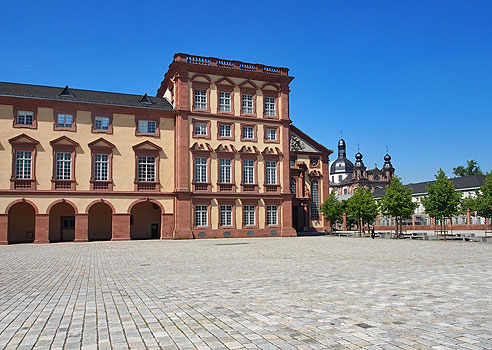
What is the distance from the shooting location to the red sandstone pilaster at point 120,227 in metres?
38.6

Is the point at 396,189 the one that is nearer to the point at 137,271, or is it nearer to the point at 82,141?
the point at 82,141

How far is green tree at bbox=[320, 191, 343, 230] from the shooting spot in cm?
4919

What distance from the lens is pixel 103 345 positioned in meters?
5.92

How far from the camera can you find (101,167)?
127 feet

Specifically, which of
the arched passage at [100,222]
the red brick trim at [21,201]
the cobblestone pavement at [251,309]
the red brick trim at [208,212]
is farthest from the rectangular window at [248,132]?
the cobblestone pavement at [251,309]

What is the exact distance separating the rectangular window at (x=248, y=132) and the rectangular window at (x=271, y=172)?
116 inches

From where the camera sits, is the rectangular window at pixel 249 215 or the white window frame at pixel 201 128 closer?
the white window frame at pixel 201 128

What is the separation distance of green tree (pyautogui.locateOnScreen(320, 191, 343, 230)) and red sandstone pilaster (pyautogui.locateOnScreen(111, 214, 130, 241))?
73.3ft

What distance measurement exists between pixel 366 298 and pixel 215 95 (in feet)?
117

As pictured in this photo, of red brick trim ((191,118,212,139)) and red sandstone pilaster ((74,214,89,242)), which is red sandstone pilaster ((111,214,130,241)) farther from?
red brick trim ((191,118,212,139))

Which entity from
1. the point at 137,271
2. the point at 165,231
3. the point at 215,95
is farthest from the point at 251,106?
the point at 137,271

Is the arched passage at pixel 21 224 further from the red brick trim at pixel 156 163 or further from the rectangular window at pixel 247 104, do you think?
the rectangular window at pixel 247 104

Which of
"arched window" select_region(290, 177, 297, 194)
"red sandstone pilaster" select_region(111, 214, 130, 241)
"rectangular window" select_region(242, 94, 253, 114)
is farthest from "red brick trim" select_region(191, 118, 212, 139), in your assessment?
"arched window" select_region(290, 177, 297, 194)

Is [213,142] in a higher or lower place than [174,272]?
higher
